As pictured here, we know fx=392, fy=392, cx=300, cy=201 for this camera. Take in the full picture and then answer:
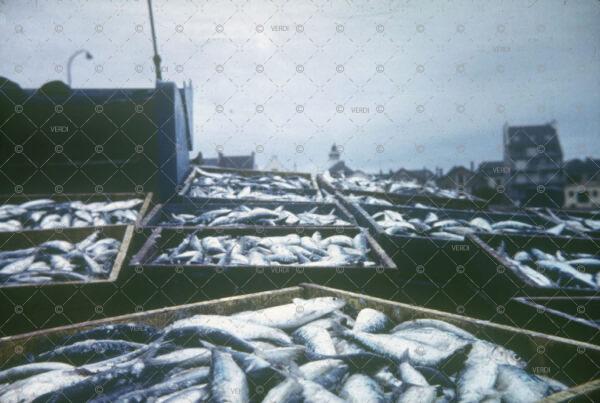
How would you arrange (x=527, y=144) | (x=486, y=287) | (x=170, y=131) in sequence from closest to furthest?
(x=486, y=287) < (x=170, y=131) < (x=527, y=144)

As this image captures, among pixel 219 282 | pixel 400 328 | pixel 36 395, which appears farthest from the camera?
pixel 219 282

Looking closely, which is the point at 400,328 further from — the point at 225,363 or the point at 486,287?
the point at 486,287

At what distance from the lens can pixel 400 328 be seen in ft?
8.83

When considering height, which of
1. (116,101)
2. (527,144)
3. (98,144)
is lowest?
(527,144)

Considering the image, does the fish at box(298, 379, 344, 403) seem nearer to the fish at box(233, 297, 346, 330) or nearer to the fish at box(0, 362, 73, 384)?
the fish at box(233, 297, 346, 330)

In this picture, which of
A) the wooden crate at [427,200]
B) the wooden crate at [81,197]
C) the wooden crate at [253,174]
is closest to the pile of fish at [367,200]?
the wooden crate at [427,200]

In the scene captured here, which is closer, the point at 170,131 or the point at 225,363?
the point at 225,363

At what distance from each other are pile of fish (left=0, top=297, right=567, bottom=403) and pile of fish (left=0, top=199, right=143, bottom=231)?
11.9 ft

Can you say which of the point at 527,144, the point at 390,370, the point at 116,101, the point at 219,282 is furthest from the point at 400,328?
the point at 527,144

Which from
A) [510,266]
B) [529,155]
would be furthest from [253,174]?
[529,155]

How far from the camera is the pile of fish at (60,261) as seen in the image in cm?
402

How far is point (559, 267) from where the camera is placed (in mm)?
4457

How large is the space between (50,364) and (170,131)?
5454 mm

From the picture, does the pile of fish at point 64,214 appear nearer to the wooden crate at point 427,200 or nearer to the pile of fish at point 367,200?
the pile of fish at point 367,200
